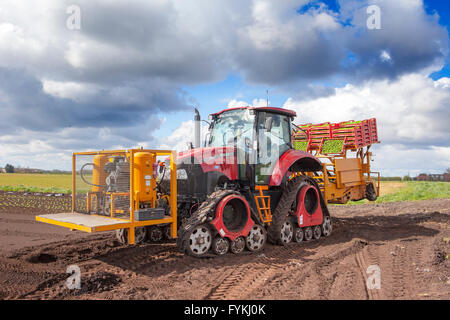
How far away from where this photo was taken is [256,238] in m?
7.60

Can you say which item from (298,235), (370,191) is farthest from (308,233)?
(370,191)

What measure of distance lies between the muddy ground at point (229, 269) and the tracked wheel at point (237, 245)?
0.57 ft

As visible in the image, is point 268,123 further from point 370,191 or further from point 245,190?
point 370,191

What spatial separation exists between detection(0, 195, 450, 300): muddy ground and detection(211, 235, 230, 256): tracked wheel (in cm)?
16

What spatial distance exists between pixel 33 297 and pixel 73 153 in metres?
3.56

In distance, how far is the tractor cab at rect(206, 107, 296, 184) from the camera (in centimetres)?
819

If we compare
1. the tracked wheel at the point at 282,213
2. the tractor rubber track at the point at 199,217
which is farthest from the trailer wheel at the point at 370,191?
Result: the tractor rubber track at the point at 199,217

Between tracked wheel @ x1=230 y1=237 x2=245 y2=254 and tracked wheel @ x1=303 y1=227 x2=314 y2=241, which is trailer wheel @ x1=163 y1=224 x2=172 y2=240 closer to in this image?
tracked wheel @ x1=230 y1=237 x2=245 y2=254

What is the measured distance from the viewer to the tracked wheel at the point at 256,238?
7.46 m

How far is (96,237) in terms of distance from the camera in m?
9.08

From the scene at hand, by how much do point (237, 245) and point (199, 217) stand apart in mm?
1184

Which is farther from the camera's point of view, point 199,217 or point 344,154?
point 344,154
